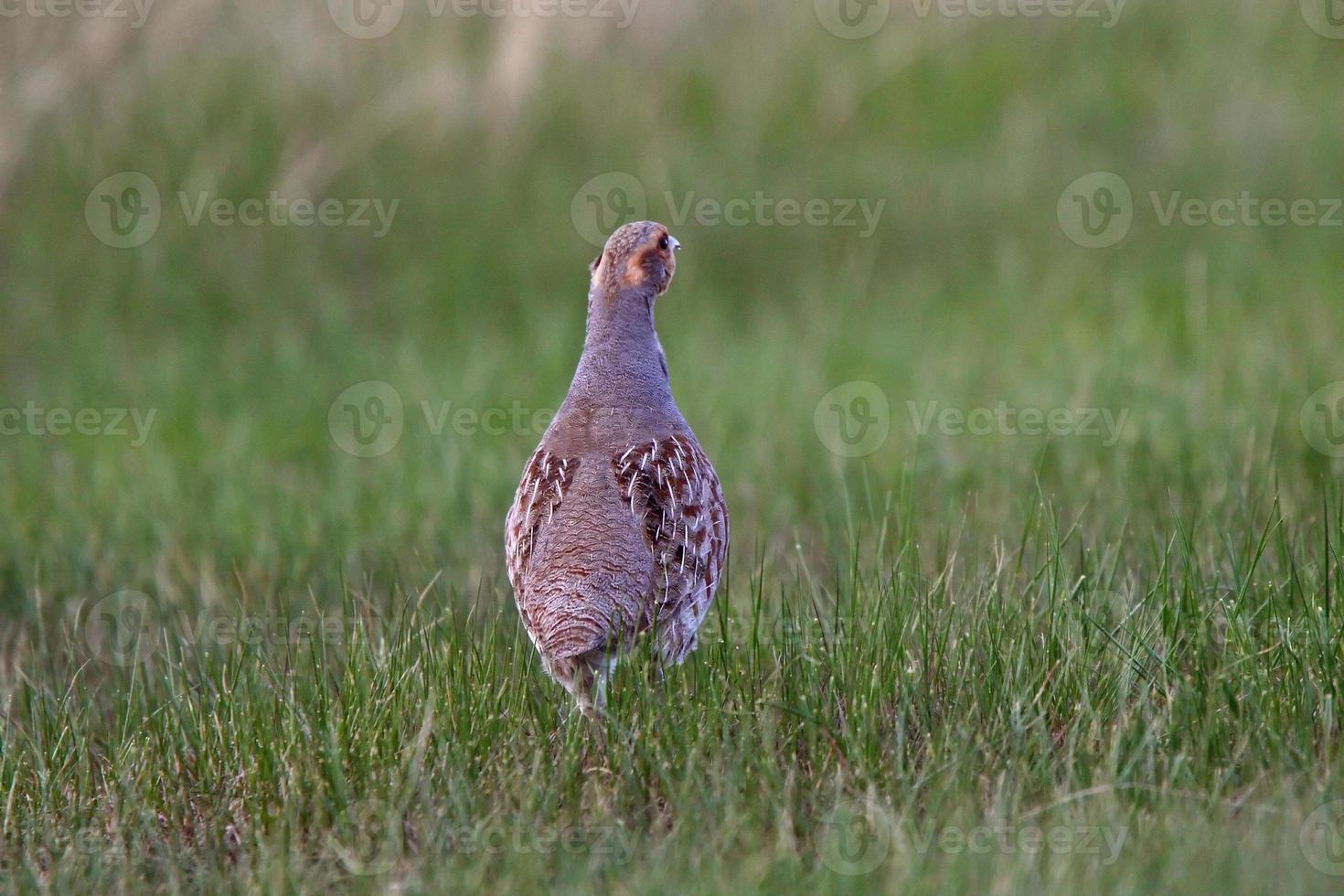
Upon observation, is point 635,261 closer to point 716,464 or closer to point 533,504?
point 533,504

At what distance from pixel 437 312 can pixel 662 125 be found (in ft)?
8.26

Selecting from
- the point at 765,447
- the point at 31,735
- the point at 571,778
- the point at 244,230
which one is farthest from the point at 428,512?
the point at 244,230

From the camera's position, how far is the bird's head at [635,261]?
5145 millimetres

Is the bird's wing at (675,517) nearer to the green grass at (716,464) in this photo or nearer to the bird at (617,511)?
the bird at (617,511)

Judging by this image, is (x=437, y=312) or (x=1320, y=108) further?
(x=1320, y=108)

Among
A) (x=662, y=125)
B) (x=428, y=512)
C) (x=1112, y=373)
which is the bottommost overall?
(x=428, y=512)

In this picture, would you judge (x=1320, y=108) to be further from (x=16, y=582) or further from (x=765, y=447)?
(x=16, y=582)

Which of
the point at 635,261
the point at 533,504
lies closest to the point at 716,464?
the point at 635,261

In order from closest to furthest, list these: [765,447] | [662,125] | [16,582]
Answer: [16,582], [765,447], [662,125]

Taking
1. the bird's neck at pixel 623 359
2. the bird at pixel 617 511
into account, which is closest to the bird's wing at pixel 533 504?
the bird at pixel 617 511

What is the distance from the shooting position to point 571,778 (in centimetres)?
393

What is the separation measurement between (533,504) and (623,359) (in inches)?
23.9

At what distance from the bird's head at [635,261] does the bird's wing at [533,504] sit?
650mm

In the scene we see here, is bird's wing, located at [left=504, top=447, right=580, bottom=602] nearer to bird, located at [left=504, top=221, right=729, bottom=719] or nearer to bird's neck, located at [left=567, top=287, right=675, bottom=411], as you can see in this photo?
bird, located at [left=504, top=221, right=729, bottom=719]
